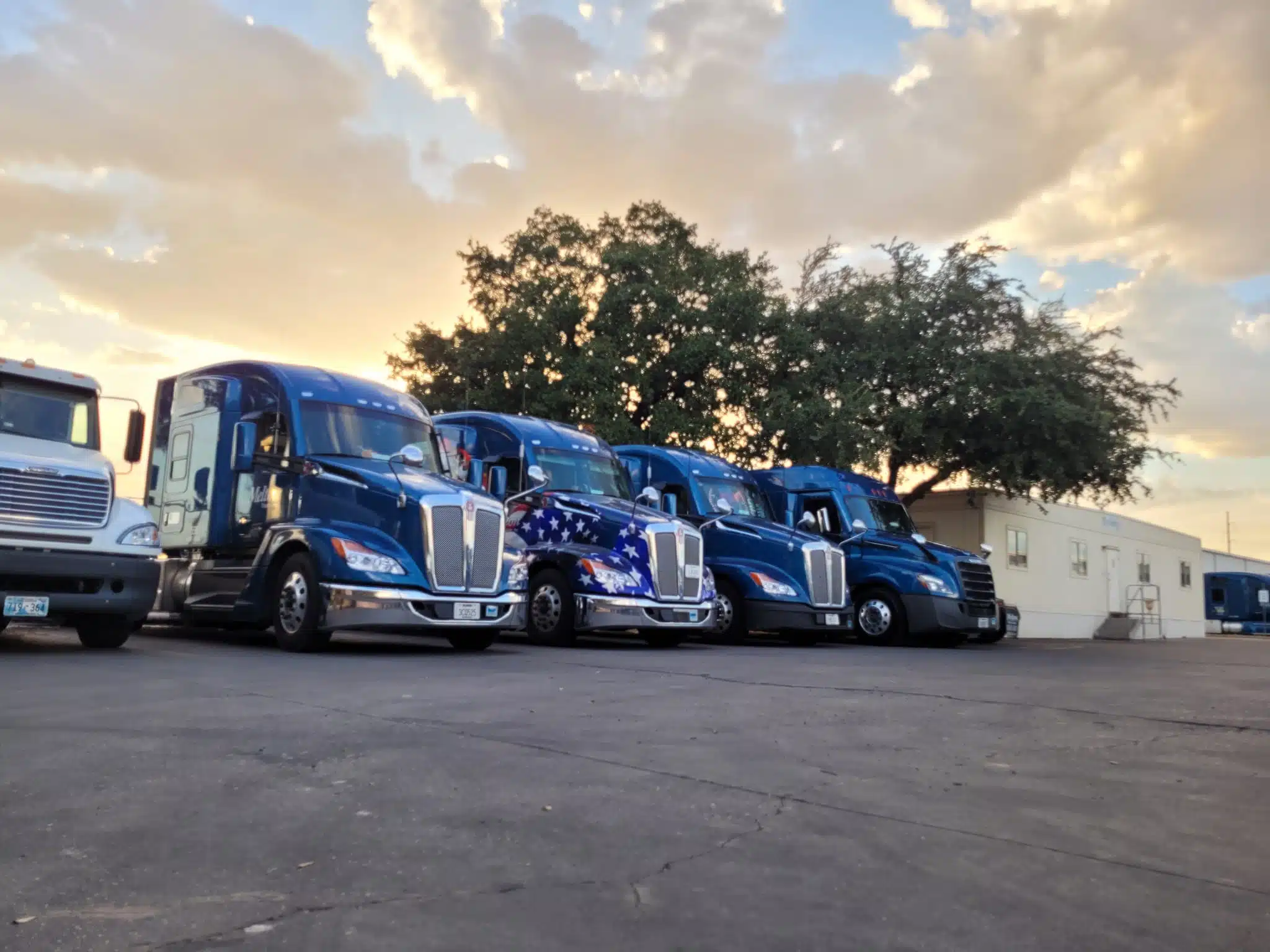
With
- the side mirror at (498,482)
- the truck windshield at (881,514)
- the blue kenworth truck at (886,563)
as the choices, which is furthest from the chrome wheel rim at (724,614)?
the side mirror at (498,482)

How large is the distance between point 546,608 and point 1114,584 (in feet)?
96.1

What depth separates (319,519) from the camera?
11656mm

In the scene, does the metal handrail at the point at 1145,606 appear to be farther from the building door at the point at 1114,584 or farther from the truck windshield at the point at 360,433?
the truck windshield at the point at 360,433

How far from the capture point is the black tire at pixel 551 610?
1376 cm

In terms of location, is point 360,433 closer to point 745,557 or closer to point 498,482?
point 498,482

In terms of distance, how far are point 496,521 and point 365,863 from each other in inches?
341

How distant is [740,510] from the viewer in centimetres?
1767

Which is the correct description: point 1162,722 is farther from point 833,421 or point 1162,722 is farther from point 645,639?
point 833,421

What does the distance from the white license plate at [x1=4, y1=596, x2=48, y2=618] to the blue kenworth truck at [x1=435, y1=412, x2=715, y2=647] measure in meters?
4.86

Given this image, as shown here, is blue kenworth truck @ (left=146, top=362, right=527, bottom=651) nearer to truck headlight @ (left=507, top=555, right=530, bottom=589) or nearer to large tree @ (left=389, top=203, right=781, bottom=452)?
truck headlight @ (left=507, top=555, right=530, bottom=589)

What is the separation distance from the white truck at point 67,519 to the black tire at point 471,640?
3.40 m

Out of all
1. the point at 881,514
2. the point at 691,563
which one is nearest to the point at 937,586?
the point at 881,514

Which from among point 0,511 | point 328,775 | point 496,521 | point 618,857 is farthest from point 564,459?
point 618,857

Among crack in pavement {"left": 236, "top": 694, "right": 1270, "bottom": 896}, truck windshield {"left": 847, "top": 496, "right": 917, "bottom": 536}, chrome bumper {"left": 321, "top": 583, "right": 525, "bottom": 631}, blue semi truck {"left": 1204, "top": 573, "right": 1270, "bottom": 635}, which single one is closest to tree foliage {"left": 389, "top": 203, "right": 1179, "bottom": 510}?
truck windshield {"left": 847, "top": 496, "right": 917, "bottom": 536}
